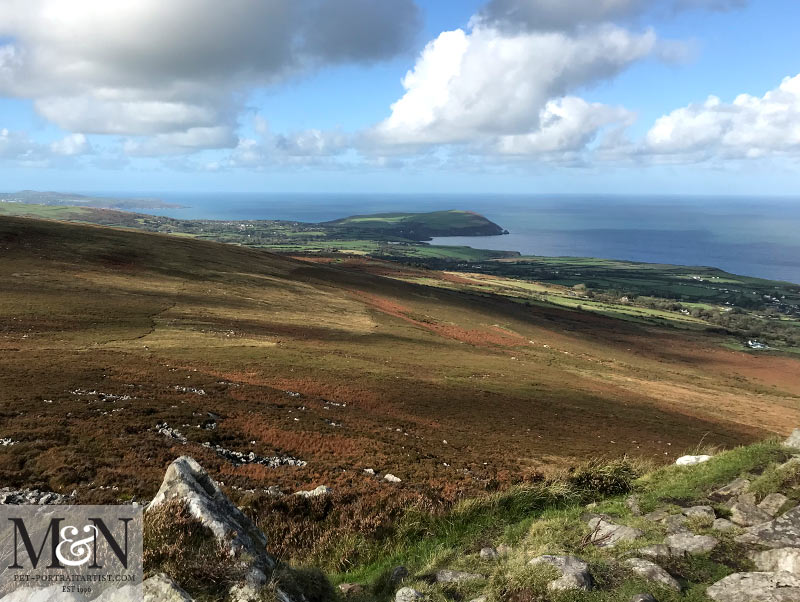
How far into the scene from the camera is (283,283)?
87188mm

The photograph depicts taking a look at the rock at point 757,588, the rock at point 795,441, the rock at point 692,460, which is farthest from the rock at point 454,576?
the rock at point 795,441

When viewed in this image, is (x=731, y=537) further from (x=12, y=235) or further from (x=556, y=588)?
(x=12, y=235)

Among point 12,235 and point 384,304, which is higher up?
point 12,235

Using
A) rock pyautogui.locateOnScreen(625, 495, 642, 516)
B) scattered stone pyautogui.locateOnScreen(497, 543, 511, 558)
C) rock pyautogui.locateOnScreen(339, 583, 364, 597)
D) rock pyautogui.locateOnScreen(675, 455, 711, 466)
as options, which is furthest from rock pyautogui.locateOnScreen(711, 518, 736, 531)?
rock pyautogui.locateOnScreen(339, 583, 364, 597)

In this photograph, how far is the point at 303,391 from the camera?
104 feet

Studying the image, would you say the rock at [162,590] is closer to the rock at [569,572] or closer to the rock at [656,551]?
the rock at [569,572]

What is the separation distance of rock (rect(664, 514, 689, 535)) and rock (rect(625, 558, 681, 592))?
2317 millimetres

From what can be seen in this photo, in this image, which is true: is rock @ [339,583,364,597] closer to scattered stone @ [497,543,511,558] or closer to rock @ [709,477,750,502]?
scattered stone @ [497,543,511,558]

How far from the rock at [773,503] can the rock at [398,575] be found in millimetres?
9292

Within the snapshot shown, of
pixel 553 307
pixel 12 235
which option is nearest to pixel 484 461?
pixel 12 235

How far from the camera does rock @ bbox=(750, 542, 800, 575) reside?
8023 mm

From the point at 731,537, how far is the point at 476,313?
276 ft

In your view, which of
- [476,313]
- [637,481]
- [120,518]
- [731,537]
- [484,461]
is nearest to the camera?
[120,518]

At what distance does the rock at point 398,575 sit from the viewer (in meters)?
9.00
